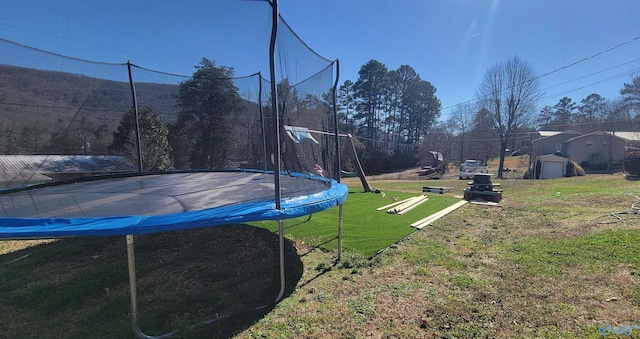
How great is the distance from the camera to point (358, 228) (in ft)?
12.5

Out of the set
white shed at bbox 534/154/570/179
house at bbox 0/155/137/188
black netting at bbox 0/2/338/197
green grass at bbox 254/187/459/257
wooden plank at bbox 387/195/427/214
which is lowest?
green grass at bbox 254/187/459/257

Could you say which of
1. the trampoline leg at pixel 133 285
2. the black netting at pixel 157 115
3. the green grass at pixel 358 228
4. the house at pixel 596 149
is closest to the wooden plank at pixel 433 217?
the green grass at pixel 358 228

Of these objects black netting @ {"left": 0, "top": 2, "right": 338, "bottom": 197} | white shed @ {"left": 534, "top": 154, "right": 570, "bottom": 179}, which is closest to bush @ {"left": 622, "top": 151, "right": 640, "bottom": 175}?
white shed @ {"left": 534, "top": 154, "right": 570, "bottom": 179}

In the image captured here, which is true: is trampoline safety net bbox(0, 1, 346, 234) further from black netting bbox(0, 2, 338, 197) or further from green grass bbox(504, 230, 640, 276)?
green grass bbox(504, 230, 640, 276)

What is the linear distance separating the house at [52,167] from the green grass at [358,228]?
2.26m

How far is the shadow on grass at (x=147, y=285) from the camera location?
5.68 feet

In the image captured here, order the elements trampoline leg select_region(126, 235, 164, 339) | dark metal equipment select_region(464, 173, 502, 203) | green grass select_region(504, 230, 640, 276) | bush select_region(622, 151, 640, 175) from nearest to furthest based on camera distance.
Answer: trampoline leg select_region(126, 235, 164, 339) → green grass select_region(504, 230, 640, 276) → dark metal equipment select_region(464, 173, 502, 203) → bush select_region(622, 151, 640, 175)

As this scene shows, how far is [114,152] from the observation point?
160 inches

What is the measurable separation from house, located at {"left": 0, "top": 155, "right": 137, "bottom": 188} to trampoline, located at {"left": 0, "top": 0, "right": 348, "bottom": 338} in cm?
2

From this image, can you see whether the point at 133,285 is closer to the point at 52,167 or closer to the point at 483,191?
the point at 52,167

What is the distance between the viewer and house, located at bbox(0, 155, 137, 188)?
8.91 feet

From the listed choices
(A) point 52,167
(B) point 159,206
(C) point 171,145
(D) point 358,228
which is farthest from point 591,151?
(A) point 52,167

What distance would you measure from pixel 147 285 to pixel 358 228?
2.40 metres

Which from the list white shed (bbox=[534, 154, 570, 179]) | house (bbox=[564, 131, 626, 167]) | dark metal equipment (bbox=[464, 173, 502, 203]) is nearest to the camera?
dark metal equipment (bbox=[464, 173, 502, 203])
